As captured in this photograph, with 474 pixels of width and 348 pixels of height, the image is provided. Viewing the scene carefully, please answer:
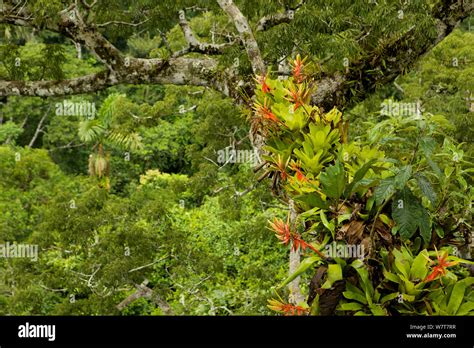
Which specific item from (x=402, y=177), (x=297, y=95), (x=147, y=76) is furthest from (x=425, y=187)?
(x=147, y=76)

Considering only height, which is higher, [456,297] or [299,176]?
[299,176]

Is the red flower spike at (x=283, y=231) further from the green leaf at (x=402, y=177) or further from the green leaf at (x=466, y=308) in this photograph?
the green leaf at (x=466, y=308)

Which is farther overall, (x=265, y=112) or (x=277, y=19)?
(x=277, y=19)

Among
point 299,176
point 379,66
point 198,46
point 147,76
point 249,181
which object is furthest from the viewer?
point 249,181

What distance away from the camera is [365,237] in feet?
10.0

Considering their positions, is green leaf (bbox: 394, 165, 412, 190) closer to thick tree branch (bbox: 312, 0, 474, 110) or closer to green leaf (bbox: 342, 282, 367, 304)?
green leaf (bbox: 342, 282, 367, 304)

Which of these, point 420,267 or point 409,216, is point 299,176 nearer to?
point 409,216

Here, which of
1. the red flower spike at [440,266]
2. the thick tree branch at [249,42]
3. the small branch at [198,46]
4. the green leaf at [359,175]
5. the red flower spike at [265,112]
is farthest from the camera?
the small branch at [198,46]

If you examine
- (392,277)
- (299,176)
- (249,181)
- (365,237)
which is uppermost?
(249,181)

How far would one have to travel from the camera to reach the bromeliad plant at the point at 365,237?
2.93 m

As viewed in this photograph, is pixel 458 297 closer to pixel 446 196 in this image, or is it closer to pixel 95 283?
pixel 446 196

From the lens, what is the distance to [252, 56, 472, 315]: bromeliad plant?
9.61 ft

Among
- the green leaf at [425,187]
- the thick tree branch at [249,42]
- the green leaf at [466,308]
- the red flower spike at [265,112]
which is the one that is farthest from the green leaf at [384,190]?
the thick tree branch at [249,42]

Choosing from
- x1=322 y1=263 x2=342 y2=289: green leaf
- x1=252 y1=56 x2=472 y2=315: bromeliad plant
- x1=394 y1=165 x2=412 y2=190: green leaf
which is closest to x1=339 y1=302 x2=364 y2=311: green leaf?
x1=252 y1=56 x2=472 y2=315: bromeliad plant
